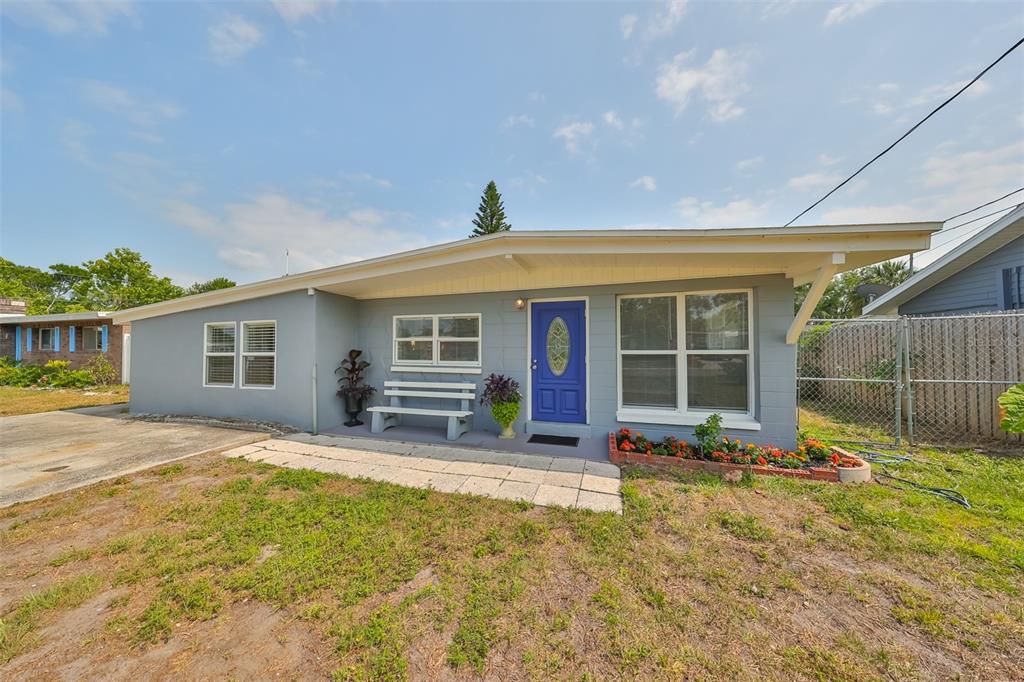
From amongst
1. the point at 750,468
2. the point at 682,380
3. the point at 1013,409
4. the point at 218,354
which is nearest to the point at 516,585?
the point at 750,468

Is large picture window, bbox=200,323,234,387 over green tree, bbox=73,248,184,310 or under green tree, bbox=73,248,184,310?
under

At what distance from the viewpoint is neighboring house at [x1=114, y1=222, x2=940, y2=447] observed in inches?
161

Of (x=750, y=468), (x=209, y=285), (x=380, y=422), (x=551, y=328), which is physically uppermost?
(x=209, y=285)

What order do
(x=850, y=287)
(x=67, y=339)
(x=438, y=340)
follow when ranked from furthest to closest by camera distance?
(x=850, y=287) < (x=67, y=339) < (x=438, y=340)

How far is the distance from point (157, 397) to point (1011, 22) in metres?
13.6

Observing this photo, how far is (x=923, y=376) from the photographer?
566 centimetres

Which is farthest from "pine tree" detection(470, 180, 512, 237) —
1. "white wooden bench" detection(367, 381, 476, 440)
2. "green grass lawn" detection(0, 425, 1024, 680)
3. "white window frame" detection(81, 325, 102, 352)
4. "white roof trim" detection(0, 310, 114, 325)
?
"green grass lawn" detection(0, 425, 1024, 680)

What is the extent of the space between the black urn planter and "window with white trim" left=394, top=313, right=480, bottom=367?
0.90 m

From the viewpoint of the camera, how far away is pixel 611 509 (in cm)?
303

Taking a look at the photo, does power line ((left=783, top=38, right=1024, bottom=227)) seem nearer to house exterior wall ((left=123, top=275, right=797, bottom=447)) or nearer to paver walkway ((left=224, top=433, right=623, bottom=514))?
house exterior wall ((left=123, top=275, right=797, bottom=447))

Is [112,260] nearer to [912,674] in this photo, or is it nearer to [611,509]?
[611,509]

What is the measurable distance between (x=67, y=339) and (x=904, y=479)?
2259 centimetres

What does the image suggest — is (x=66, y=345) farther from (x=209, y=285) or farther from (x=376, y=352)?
(x=209, y=285)

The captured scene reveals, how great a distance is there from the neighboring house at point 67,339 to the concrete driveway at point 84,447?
672 centimetres
